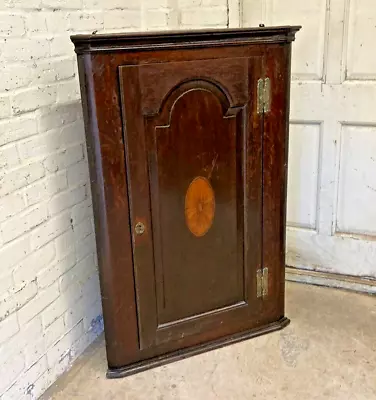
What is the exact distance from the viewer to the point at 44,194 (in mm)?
1862

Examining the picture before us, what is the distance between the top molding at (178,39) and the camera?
163cm

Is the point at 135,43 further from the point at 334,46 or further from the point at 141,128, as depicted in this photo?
the point at 334,46

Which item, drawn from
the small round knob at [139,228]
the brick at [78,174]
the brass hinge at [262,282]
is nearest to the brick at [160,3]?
the brick at [78,174]

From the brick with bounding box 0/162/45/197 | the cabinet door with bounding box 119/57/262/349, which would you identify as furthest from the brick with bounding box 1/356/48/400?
the brick with bounding box 0/162/45/197

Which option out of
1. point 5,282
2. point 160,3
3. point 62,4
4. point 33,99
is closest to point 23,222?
point 5,282

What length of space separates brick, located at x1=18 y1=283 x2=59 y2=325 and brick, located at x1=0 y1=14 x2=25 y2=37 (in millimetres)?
877

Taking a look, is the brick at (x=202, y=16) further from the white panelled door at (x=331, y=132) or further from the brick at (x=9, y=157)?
the brick at (x=9, y=157)

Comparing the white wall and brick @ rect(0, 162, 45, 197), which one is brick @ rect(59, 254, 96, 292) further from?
brick @ rect(0, 162, 45, 197)

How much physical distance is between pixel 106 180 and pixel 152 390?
79 centimetres

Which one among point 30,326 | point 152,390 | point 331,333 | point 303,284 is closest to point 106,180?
point 30,326

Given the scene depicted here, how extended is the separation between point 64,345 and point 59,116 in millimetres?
877

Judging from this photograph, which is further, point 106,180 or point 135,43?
point 106,180

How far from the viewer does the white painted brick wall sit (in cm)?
169

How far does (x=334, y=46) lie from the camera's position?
2.37 meters
